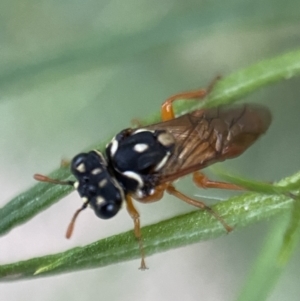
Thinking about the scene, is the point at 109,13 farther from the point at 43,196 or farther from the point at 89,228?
the point at 43,196

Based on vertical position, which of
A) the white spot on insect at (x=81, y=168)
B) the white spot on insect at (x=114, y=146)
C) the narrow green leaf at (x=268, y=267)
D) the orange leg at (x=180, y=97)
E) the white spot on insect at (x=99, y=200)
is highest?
the orange leg at (x=180, y=97)

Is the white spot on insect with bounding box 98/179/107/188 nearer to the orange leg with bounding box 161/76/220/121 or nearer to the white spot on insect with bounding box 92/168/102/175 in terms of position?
the white spot on insect with bounding box 92/168/102/175

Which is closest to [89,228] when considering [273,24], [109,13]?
[109,13]

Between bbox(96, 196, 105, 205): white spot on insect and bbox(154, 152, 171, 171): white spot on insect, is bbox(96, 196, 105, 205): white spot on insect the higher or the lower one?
the lower one

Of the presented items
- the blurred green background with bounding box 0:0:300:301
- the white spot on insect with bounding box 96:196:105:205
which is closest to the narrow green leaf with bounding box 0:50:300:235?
the white spot on insect with bounding box 96:196:105:205

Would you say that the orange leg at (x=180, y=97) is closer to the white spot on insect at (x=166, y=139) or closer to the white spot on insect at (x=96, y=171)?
the white spot on insect at (x=166, y=139)

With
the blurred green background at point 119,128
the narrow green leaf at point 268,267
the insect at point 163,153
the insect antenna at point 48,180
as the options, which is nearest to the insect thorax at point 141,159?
the insect at point 163,153

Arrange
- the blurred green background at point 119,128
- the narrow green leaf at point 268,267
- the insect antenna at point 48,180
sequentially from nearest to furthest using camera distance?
the narrow green leaf at point 268,267, the insect antenna at point 48,180, the blurred green background at point 119,128

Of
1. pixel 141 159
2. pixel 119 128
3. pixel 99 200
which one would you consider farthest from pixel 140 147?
pixel 119 128
